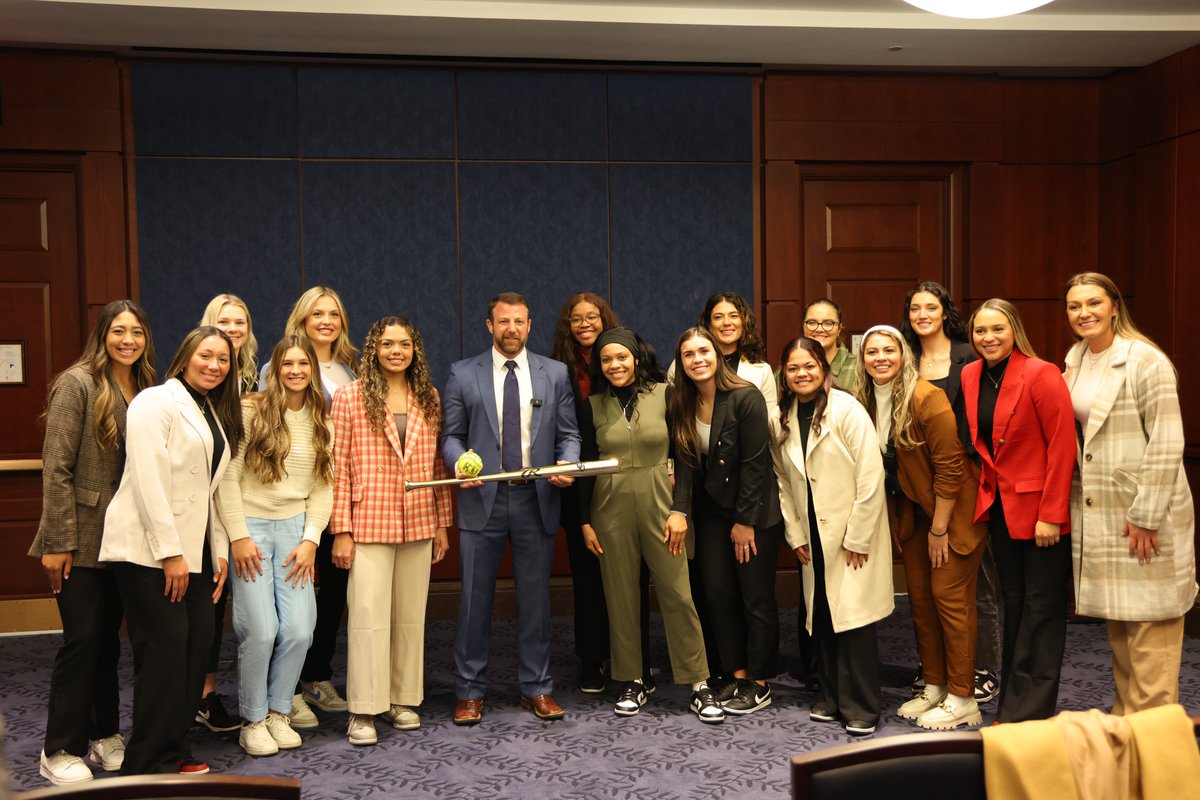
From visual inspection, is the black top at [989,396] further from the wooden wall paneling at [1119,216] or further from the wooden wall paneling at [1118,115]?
the wooden wall paneling at [1118,115]

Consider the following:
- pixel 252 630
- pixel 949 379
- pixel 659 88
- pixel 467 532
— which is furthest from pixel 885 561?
pixel 659 88

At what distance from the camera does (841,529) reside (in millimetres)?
3854

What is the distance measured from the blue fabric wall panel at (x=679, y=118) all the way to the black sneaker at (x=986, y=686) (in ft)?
10.7

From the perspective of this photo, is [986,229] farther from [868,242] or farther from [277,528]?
[277,528]

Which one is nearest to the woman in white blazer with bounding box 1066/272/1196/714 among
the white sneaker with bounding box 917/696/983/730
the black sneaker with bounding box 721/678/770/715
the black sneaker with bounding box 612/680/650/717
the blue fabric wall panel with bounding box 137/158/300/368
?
the white sneaker with bounding box 917/696/983/730

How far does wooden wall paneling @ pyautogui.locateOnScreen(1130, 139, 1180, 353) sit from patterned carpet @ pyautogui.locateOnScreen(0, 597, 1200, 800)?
77.5 inches

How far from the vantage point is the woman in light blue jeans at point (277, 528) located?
363cm

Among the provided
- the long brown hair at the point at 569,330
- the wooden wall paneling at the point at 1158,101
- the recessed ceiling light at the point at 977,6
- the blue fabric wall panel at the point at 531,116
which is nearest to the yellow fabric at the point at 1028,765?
the recessed ceiling light at the point at 977,6

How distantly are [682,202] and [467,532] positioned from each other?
279 centimetres

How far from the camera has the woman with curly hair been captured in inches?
131

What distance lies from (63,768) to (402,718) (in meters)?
1.21

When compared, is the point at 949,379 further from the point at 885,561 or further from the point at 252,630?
the point at 252,630

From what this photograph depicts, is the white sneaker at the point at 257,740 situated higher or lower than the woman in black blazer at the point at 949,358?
lower

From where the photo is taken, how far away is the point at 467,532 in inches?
158
